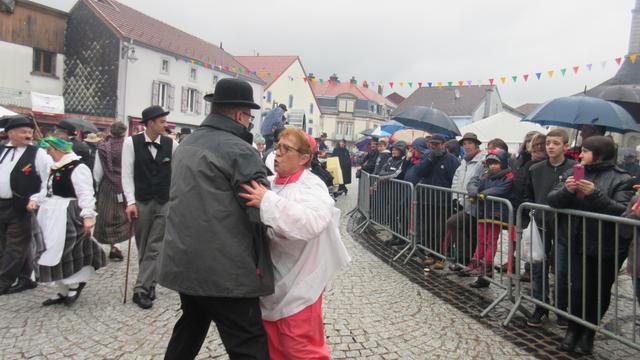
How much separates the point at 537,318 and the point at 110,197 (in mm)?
5092

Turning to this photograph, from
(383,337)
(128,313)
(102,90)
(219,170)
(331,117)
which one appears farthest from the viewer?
(331,117)

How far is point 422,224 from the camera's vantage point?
22.0 ft

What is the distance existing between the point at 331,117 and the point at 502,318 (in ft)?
222

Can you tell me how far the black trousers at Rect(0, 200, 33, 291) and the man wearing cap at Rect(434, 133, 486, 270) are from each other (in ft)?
15.9

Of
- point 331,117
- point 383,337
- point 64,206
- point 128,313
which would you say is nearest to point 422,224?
point 383,337

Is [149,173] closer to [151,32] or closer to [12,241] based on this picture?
[12,241]

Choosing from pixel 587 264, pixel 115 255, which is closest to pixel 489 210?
pixel 587 264

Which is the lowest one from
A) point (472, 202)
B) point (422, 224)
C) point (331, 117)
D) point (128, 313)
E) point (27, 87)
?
point (128, 313)

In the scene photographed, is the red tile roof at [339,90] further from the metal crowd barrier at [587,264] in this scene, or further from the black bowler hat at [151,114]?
the metal crowd barrier at [587,264]

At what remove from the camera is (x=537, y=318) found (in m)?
4.49

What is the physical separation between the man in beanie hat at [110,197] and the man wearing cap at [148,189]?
1264 mm

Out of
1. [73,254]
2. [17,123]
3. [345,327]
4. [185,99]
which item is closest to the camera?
[345,327]

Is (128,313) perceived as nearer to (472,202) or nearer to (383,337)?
(383,337)

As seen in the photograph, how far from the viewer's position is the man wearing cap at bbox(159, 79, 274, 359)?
2.29 metres
